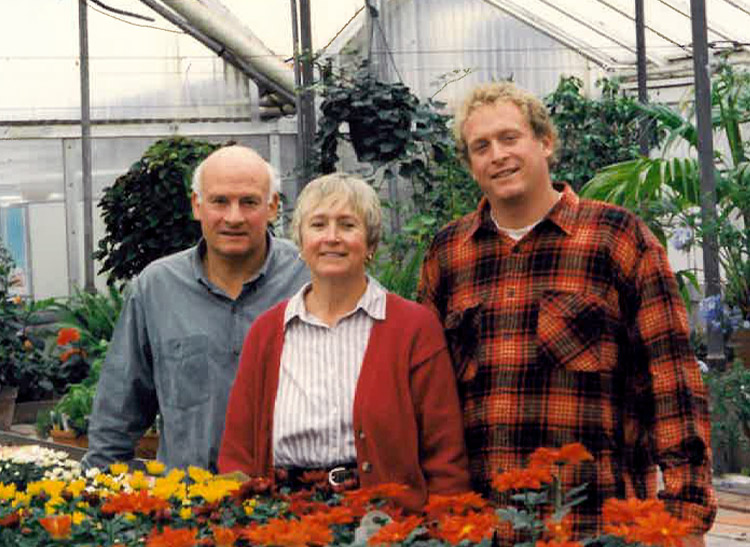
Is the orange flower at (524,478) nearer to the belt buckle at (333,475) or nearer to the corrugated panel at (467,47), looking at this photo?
the belt buckle at (333,475)

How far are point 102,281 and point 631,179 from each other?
8.43 meters

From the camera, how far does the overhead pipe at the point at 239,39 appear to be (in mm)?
16922

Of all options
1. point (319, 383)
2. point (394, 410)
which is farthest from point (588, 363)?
point (319, 383)

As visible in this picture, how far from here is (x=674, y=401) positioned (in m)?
2.85

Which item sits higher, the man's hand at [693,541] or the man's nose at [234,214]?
the man's nose at [234,214]

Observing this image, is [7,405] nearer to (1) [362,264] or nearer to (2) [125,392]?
(2) [125,392]

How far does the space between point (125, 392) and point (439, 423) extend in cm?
91

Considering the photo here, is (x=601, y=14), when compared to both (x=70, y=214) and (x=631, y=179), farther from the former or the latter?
(x=631, y=179)

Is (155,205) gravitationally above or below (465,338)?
above

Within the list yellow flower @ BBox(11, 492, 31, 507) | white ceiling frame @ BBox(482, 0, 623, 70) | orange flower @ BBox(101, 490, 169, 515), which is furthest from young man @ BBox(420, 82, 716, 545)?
white ceiling frame @ BBox(482, 0, 623, 70)

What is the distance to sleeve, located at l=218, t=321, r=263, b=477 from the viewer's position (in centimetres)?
299

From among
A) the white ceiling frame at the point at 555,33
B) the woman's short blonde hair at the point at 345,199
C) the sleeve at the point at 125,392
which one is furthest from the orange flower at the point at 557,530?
the white ceiling frame at the point at 555,33

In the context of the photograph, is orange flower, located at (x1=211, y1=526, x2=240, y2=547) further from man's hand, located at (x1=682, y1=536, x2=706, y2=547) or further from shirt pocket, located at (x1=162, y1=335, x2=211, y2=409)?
shirt pocket, located at (x1=162, y1=335, x2=211, y2=409)

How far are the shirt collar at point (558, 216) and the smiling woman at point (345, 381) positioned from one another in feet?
0.63
